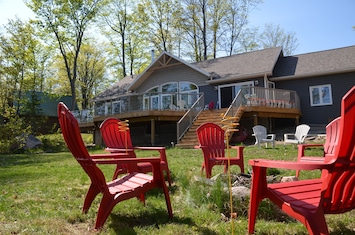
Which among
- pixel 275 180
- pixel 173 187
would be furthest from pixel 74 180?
pixel 275 180

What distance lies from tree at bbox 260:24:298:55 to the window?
1699 cm

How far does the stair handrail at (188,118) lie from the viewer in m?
13.6

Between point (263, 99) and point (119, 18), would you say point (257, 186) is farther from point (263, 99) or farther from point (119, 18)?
point (119, 18)

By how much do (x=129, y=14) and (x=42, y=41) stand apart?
8.46 metres

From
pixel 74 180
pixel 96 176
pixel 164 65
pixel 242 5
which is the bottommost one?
pixel 74 180

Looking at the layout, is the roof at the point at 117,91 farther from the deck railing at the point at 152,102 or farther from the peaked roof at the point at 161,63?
the deck railing at the point at 152,102

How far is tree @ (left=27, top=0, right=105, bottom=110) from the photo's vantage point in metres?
Answer: 25.6

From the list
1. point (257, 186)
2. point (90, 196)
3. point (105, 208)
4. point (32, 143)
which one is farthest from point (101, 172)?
point (32, 143)

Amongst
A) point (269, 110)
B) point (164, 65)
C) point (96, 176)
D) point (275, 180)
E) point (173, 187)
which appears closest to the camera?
point (96, 176)

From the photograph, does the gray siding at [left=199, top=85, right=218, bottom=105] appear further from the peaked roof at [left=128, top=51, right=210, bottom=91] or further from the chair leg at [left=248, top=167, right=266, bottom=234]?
the chair leg at [left=248, top=167, right=266, bottom=234]

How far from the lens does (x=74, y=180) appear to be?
6051mm

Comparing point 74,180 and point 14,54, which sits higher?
point 14,54

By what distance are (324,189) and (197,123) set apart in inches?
485

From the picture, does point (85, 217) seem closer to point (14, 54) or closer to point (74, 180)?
point (74, 180)
